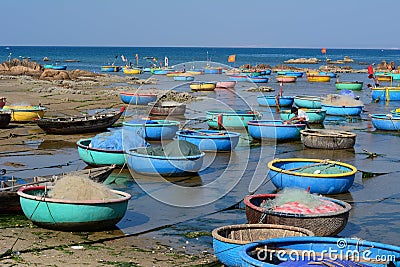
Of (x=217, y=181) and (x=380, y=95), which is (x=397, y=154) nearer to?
(x=217, y=181)

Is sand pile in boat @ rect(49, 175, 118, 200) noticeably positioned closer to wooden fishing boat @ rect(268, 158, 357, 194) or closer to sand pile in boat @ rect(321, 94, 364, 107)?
wooden fishing boat @ rect(268, 158, 357, 194)

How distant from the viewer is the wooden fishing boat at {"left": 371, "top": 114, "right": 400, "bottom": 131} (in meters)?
24.9

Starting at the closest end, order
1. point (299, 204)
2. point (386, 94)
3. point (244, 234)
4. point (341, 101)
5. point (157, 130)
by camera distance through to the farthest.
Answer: point (244, 234), point (299, 204), point (157, 130), point (341, 101), point (386, 94)

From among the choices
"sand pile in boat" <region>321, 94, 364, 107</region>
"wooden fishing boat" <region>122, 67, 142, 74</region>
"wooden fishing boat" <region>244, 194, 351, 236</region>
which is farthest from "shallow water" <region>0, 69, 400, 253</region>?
"wooden fishing boat" <region>122, 67, 142, 74</region>

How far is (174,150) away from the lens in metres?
15.5

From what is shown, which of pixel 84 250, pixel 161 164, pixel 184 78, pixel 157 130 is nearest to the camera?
pixel 84 250

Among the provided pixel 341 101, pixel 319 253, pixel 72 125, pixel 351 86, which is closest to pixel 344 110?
pixel 341 101

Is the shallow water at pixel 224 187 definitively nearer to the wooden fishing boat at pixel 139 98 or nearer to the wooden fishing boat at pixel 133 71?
the wooden fishing boat at pixel 139 98

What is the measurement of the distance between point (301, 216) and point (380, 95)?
3348 centimetres

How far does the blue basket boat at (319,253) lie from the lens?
301 inches

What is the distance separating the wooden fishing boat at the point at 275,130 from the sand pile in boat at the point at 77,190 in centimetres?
1158

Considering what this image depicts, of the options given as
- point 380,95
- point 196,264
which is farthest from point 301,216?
point 380,95

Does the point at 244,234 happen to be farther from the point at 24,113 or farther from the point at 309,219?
the point at 24,113

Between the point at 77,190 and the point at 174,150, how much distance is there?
514cm
